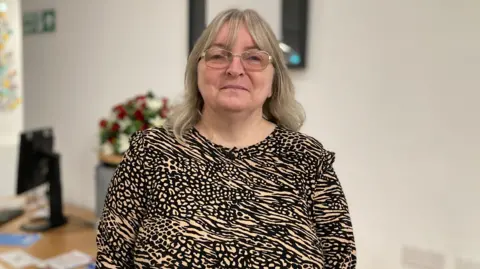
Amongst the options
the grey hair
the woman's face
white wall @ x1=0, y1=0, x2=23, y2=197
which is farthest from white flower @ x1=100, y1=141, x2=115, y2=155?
white wall @ x1=0, y1=0, x2=23, y2=197

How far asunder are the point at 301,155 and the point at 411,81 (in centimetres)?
57

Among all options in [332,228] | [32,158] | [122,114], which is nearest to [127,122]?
[122,114]

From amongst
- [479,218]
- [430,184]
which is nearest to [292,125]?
[430,184]

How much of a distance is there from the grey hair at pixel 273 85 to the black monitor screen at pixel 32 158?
1.27m

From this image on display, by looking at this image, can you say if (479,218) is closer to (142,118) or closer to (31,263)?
(142,118)

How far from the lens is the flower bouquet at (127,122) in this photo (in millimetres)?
1985

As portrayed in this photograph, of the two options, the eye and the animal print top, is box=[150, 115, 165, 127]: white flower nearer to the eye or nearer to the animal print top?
the animal print top

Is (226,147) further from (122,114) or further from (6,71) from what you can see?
(6,71)

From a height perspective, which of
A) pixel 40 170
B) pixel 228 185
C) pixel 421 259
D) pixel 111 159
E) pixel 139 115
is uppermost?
pixel 139 115

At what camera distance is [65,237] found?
2.15 metres

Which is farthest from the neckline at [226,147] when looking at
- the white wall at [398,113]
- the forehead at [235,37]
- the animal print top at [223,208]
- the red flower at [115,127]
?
the red flower at [115,127]

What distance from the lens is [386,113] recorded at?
153cm

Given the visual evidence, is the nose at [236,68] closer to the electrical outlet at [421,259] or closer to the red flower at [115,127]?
the electrical outlet at [421,259]

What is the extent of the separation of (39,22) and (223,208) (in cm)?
236
